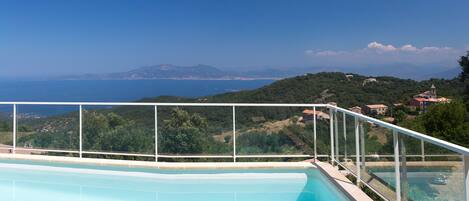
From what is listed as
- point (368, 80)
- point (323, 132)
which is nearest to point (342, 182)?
point (323, 132)

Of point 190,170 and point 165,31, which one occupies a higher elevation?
point 165,31

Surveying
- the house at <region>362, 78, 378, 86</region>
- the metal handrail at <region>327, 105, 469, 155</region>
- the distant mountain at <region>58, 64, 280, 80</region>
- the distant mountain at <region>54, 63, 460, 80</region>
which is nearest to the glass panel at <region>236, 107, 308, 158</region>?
the metal handrail at <region>327, 105, 469, 155</region>

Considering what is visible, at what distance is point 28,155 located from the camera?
24.9 feet

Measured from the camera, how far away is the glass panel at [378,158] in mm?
3986

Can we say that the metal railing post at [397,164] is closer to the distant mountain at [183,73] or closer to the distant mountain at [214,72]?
the distant mountain at [214,72]

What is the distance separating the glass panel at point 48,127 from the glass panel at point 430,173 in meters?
5.38

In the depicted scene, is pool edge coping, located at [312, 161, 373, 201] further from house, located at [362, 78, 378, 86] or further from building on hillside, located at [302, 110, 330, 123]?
house, located at [362, 78, 378, 86]

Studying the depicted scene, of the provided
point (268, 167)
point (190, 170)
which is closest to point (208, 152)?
point (190, 170)

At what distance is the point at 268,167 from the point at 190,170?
1.16 meters

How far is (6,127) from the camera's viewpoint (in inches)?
301

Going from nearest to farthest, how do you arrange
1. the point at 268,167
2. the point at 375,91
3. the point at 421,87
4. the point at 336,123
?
the point at 336,123, the point at 268,167, the point at 375,91, the point at 421,87

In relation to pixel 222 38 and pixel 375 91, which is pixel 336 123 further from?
pixel 222 38

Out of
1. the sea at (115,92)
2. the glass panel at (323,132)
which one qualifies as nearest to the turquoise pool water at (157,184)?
the glass panel at (323,132)

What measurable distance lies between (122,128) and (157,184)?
1.40 meters
